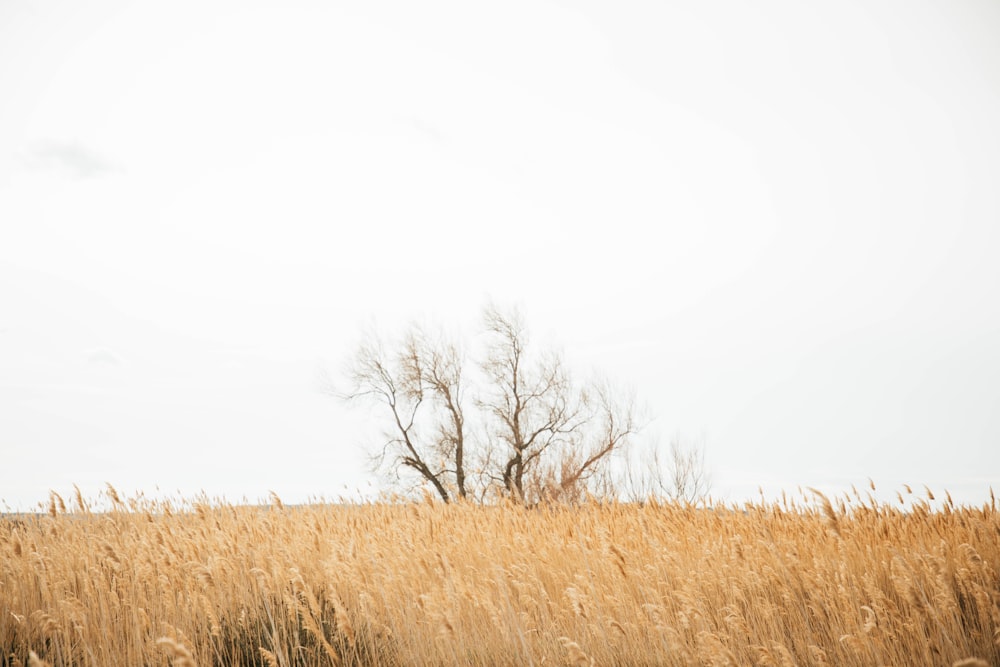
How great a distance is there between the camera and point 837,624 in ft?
15.4

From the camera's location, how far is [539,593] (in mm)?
5352

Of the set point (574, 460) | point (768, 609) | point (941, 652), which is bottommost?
point (941, 652)

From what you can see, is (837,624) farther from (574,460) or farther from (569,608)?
(574,460)

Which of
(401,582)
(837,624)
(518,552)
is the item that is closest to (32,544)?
(401,582)

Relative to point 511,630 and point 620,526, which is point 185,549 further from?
point 620,526

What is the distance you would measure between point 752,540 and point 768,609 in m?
1.89

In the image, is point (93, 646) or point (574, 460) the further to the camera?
point (574, 460)

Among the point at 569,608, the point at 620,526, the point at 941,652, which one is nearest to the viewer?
the point at 941,652

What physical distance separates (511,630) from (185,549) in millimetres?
3951

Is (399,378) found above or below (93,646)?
above

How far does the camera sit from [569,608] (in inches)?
205

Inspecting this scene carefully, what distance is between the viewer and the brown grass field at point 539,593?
4387mm

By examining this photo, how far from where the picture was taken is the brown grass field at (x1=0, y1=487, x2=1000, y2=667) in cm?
439

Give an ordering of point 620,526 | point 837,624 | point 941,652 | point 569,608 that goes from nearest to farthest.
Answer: point 941,652 < point 837,624 < point 569,608 < point 620,526
